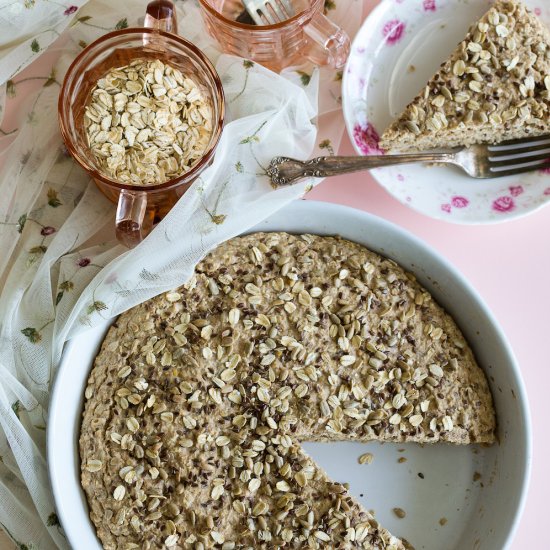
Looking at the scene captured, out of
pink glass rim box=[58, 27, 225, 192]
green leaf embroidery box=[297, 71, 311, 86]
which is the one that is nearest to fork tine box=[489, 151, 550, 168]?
green leaf embroidery box=[297, 71, 311, 86]

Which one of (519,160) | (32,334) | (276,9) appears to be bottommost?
(519,160)

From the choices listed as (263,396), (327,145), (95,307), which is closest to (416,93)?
(327,145)

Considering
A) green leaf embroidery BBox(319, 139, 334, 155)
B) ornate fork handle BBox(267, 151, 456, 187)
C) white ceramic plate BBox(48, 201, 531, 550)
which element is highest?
ornate fork handle BBox(267, 151, 456, 187)

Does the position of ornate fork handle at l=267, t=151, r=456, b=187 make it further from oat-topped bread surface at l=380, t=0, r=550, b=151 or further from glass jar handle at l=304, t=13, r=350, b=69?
glass jar handle at l=304, t=13, r=350, b=69

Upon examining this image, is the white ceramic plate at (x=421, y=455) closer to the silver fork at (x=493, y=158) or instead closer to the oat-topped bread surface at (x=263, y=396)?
the oat-topped bread surface at (x=263, y=396)

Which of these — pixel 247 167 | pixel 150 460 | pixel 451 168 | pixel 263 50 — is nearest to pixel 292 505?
pixel 150 460

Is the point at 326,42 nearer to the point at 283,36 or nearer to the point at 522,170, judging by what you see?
the point at 283,36
